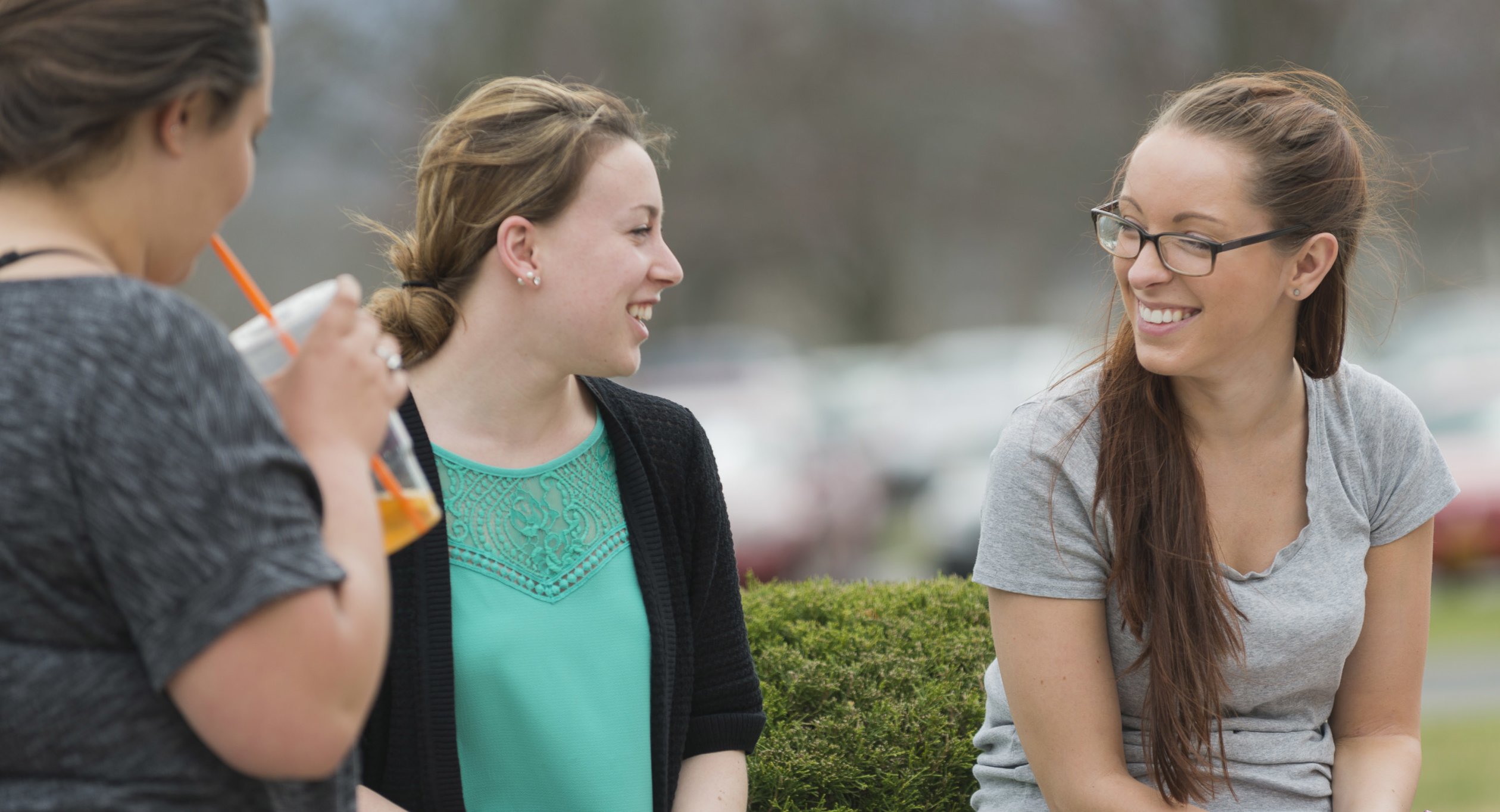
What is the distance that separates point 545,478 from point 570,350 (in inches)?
9.8

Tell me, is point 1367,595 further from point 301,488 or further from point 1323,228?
point 301,488

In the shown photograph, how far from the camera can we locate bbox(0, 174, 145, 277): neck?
4.82 ft

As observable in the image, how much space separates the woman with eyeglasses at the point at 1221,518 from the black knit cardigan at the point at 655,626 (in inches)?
20.9

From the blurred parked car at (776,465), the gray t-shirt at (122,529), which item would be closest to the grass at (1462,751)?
the blurred parked car at (776,465)

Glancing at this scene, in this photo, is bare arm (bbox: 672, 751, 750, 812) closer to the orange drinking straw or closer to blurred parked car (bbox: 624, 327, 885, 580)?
the orange drinking straw

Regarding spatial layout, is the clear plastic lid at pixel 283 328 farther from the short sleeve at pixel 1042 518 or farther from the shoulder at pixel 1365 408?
the shoulder at pixel 1365 408

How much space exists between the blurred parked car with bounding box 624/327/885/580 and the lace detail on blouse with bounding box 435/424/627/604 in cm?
591

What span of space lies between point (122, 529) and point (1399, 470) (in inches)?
93.5

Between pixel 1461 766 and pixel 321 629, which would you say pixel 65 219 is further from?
pixel 1461 766

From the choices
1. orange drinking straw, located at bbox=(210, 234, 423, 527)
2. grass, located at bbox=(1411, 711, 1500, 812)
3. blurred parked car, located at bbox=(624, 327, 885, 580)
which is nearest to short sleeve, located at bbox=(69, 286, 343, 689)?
orange drinking straw, located at bbox=(210, 234, 423, 527)

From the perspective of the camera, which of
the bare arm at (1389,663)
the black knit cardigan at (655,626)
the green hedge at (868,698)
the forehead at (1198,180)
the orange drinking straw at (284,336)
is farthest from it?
the green hedge at (868,698)

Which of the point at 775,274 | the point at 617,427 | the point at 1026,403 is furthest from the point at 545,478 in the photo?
the point at 775,274

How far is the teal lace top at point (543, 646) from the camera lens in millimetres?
2453

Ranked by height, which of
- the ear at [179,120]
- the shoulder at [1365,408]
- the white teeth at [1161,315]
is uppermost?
the ear at [179,120]
